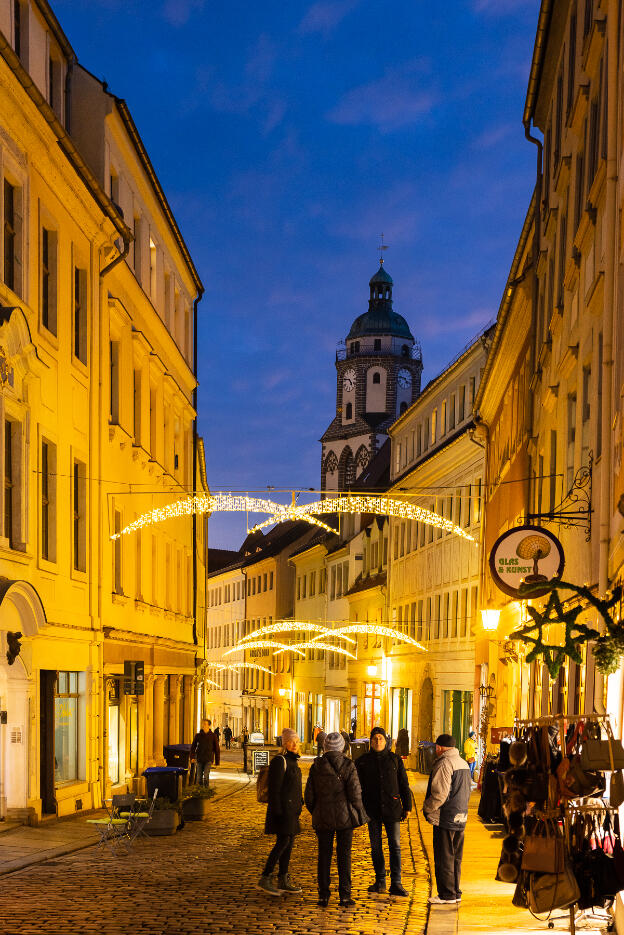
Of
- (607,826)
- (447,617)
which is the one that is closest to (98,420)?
(607,826)

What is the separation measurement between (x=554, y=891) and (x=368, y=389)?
113134 millimetres

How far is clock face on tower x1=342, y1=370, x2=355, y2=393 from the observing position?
Answer: 4825 inches

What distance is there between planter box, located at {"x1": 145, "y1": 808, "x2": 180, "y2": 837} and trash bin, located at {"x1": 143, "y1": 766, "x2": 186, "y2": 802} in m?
1.15

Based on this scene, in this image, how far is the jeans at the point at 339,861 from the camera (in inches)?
499

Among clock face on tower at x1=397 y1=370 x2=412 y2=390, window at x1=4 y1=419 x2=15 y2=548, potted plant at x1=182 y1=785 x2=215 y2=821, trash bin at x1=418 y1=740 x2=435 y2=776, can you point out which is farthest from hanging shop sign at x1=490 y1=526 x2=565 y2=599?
clock face on tower at x1=397 y1=370 x2=412 y2=390

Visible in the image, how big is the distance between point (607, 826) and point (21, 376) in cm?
1290

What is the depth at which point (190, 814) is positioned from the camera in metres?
21.9

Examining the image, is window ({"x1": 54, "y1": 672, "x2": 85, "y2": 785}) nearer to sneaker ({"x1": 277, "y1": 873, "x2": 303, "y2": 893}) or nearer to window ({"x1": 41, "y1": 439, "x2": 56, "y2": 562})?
window ({"x1": 41, "y1": 439, "x2": 56, "y2": 562})

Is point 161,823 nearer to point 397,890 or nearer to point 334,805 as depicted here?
point 397,890

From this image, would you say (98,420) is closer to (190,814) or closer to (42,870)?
(190,814)

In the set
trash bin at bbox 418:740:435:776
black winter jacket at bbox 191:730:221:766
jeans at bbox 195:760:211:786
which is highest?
black winter jacket at bbox 191:730:221:766

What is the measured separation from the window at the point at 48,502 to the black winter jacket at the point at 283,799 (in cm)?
920

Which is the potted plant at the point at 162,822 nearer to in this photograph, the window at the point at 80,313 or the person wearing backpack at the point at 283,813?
the person wearing backpack at the point at 283,813

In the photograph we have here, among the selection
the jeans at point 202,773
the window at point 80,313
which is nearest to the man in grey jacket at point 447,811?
the window at point 80,313
